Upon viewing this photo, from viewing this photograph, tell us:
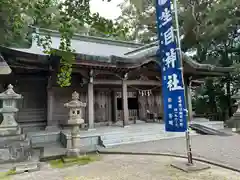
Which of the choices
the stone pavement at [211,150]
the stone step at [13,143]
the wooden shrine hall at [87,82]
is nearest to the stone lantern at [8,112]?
the stone step at [13,143]

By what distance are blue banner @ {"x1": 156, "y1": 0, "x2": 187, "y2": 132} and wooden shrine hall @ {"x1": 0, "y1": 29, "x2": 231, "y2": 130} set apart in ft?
11.4

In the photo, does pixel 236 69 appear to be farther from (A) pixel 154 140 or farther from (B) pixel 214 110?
(A) pixel 154 140

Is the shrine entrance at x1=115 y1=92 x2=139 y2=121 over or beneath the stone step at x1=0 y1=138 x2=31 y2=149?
over

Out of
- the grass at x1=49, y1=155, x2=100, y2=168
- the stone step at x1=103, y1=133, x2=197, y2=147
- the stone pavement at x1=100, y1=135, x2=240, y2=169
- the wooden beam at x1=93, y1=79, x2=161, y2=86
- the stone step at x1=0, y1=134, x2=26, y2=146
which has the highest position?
the wooden beam at x1=93, y1=79, x2=161, y2=86

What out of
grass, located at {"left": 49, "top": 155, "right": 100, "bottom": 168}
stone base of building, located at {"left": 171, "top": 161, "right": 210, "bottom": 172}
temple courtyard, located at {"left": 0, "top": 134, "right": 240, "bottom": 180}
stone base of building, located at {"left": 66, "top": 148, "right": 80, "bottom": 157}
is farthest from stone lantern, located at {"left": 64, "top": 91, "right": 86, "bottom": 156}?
stone base of building, located at {"left": 171, "top": 161, "right": 210, "bottom": 172}

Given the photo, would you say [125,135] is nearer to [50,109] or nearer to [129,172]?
[129,172]

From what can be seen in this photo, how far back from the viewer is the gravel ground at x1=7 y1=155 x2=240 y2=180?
3.82 m

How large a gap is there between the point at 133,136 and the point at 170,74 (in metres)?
3.91

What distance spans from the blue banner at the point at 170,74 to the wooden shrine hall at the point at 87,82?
137 inches

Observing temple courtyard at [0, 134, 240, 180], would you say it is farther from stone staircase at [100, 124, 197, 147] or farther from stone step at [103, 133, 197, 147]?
stone staircase at [100, 124, 197, 147]

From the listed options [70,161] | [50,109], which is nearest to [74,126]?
[70,161]

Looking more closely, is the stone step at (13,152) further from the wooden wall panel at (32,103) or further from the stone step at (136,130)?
the wooden wall panel at (32,103)

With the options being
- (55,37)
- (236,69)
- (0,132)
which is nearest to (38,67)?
(0,132)

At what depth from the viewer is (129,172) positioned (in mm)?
4184
